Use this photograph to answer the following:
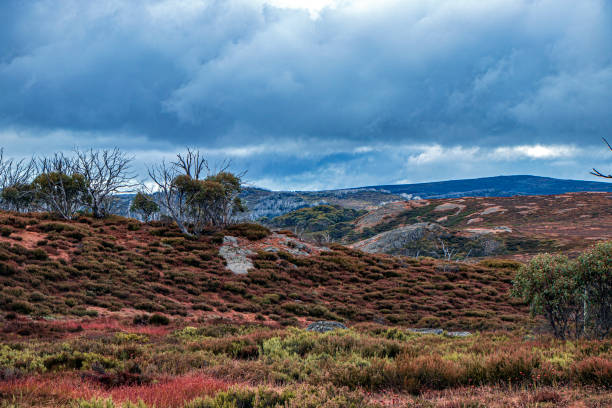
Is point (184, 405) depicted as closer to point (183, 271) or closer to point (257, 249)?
point (183, 271)

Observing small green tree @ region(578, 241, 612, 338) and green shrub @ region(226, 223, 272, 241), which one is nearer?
small green tree @ region(578, 241, 612, 338)

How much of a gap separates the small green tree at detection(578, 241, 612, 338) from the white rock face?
2167 centimetres

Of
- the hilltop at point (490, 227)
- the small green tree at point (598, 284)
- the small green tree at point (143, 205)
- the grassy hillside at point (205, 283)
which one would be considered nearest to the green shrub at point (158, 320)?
the grassy hillside at point (205, 283)

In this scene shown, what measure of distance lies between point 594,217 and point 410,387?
12228cm

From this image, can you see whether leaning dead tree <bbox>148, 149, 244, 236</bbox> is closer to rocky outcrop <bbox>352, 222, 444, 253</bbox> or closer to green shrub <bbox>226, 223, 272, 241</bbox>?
green shrub <bbox>226, 223, 272, 241</bbox>

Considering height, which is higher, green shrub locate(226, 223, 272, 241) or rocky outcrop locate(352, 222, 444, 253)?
green shrub locate(226, 223, 272, 241)

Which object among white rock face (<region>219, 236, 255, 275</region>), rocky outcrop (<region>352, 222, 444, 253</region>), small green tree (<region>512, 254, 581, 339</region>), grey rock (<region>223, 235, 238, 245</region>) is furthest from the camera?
rocky outcrop (<region>352, 222, 444, 253</region>)

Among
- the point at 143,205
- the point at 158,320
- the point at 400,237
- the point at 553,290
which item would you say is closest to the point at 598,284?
the point at 553,290

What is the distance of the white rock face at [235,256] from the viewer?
28.5 meters

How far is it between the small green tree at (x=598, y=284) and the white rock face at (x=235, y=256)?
853 inches

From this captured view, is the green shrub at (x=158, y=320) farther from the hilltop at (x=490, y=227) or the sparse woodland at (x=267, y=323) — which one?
the hilltop at (x=490, y=227)

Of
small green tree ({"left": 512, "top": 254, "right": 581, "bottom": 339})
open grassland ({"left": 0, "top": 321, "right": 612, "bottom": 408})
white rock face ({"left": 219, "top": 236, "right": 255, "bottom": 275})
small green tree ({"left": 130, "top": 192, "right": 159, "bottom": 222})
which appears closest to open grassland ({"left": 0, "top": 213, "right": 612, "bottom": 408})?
open grassland ({"left": 0, "top": 321, "right": 612, "bottom": 408})

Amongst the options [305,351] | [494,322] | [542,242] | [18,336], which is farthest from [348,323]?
[542,242]

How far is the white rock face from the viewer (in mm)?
28531
